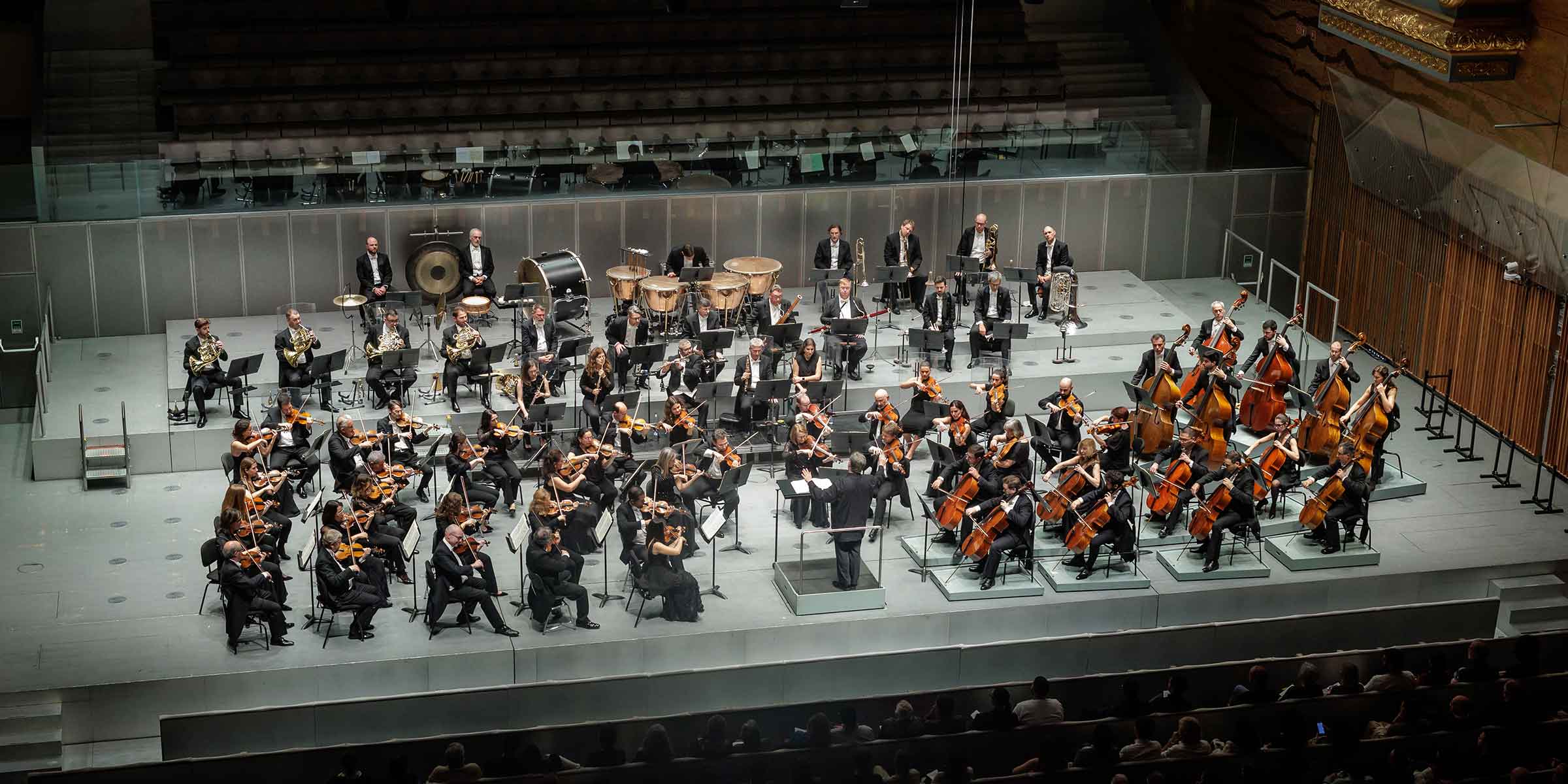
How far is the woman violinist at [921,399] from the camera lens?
18.8m

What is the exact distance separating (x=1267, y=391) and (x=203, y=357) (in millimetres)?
10933

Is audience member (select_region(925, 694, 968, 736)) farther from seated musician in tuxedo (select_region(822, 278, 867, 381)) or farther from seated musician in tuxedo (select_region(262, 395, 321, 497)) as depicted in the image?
seated musician in tuxedo (select_region(822, 278, 867, 381))

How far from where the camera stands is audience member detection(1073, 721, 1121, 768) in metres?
12.8

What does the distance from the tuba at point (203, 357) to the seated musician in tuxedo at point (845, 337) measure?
20.9ft

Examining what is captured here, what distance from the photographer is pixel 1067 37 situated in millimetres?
27297

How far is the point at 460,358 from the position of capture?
19750mm

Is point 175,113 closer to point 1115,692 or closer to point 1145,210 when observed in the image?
point 1145,210

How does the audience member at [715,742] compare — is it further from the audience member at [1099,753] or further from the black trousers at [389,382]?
the black trousers at [389,382]

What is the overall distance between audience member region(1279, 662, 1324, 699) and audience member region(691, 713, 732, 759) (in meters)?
4.31

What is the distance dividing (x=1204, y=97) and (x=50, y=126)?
48.0 ft

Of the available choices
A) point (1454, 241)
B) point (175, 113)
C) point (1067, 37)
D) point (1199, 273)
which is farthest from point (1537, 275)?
point (175, 113)

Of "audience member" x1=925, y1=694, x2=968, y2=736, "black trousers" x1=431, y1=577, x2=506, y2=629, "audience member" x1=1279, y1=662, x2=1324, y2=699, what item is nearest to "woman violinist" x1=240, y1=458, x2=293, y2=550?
"black trousers" x1=431, y1=577, x2=506, y2=629

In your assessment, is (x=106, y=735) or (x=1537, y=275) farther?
(x=1537, y=275)

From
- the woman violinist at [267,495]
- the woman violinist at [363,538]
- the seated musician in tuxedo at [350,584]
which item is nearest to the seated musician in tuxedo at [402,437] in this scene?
the woman violinist at [267,495]
